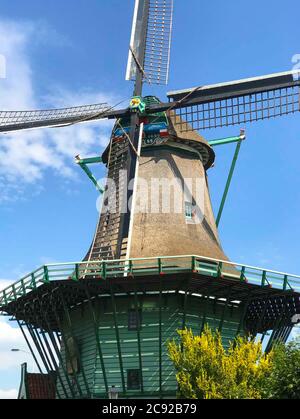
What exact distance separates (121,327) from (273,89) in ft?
39.4

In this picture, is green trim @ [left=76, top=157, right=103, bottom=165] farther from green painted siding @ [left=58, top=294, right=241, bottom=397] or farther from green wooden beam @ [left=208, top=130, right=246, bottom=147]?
green painted siding @ [left=58, top=294, right=241, bottom=397]

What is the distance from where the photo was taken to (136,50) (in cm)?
2902

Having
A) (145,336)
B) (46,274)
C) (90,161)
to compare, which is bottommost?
(145,336)

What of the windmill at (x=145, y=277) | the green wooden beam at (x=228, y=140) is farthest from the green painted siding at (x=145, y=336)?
the green wooden beam at (x=228, y=140)

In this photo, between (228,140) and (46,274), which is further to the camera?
(228,140)

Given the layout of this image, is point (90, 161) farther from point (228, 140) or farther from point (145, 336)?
point (145, 336)

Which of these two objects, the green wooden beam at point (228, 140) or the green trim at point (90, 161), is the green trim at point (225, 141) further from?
the green trim at point (90, 161)

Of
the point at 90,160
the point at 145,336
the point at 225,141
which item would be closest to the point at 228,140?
the point at 225,141

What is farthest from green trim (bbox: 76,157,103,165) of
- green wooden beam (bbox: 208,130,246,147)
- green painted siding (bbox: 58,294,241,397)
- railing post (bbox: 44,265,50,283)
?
railing post (bbox: 44,265,50,283)

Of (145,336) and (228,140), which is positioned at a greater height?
(228,140)

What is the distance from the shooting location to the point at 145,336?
21766 millimetres

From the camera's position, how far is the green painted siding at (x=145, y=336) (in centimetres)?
2125

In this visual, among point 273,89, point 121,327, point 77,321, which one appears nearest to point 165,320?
point 121,327
